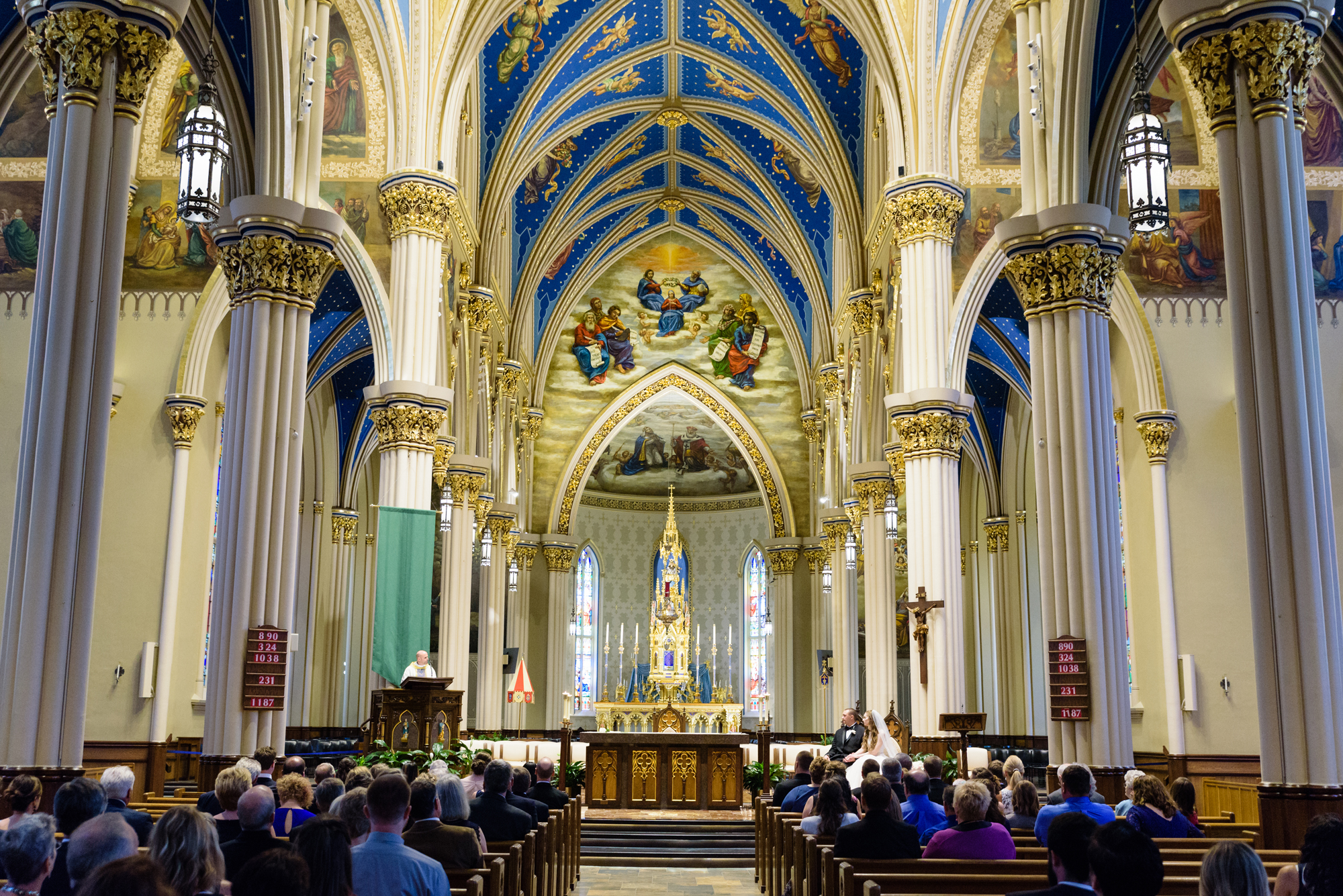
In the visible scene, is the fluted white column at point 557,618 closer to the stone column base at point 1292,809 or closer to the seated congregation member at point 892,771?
the seated congregation member at point 892,771

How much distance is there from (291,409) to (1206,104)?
25.2 feet

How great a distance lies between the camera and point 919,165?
16719mm

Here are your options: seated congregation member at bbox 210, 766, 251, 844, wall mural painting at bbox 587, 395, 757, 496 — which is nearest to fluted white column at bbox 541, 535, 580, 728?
wall mural painting at bbox 587, 395, 757, 496

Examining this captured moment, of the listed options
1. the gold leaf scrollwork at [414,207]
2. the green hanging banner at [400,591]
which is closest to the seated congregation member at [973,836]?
the green hanging banner at [400,591]

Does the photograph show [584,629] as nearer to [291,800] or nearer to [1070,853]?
[291,800]

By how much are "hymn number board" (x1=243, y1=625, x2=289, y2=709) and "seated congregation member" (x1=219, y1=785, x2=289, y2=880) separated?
557cm

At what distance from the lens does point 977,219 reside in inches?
666

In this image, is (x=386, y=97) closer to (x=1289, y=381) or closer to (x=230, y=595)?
(x=230, y=595)

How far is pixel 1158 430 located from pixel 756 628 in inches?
797

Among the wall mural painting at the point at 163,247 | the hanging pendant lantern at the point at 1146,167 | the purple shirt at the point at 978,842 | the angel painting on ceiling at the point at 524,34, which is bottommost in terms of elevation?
the purple shirt at the point at 978,842

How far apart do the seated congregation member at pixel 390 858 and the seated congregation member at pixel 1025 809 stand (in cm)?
429

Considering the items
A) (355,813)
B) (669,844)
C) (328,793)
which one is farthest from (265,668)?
(669,844)

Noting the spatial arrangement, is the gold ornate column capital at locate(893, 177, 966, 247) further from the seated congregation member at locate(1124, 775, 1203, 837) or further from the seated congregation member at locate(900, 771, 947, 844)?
the seated congregation member at locate(1124, 775, 1203, 837)

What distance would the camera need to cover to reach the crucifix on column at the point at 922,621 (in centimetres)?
1588
